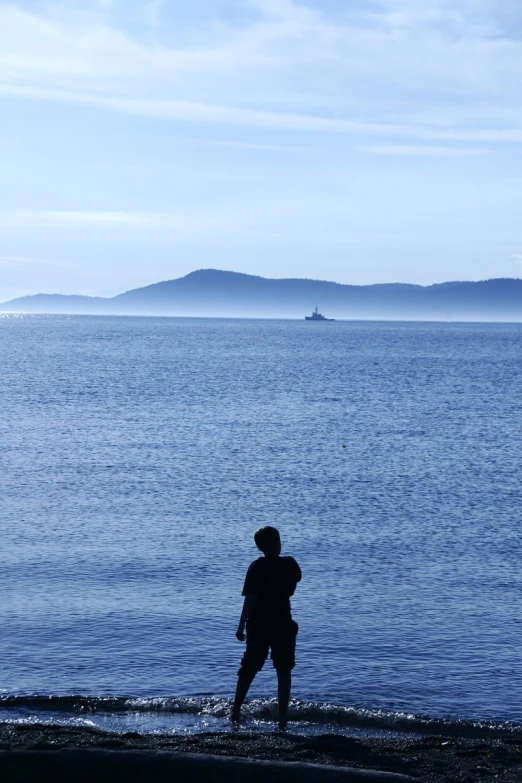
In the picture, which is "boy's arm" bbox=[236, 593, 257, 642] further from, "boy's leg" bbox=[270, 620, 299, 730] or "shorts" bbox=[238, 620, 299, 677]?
"boy's leg" bbox=[270, 620, 299, 730]

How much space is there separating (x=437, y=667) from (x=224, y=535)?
894 centimetres

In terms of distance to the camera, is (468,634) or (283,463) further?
(283,463)

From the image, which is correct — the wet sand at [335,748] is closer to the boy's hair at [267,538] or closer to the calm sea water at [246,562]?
the calm sea water at [246,562]

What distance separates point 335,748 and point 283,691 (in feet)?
2.98

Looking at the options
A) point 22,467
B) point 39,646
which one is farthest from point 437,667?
point 22,467

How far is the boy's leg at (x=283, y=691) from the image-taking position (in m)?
10.2

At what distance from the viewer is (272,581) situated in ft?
31.7

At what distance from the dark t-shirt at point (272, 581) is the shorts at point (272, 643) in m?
0.19

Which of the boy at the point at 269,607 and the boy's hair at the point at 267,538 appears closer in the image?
the boy's hair at the point at 267,538

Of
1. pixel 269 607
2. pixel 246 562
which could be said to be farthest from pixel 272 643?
pixel 246 562

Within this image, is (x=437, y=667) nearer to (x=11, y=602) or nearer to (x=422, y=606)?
(x=422, y=606)

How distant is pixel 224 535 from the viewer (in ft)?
73.5

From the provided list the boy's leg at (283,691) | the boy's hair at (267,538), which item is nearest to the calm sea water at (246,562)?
the boy's leg at (283,691)

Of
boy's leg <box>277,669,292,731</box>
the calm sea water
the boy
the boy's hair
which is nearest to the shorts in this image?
the boy
